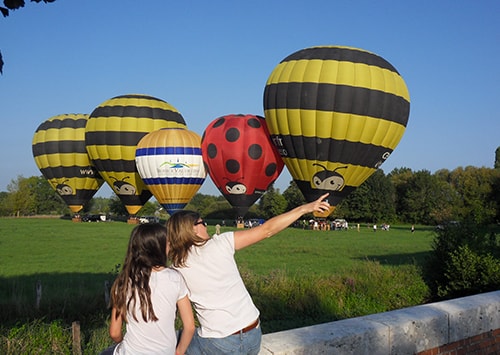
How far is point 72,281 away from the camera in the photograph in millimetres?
14492

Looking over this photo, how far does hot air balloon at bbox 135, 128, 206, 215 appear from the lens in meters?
33.3

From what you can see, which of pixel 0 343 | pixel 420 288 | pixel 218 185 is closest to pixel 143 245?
pixel 0 343

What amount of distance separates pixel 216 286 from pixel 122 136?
34.9m

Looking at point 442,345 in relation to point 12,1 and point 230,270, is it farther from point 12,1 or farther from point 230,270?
point 12,1

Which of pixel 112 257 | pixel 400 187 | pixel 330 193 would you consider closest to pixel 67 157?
pixel 112 257

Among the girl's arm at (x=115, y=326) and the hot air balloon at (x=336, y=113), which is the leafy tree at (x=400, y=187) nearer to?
the hot air balloon at (x=336, y=113)

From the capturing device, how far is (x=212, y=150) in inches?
1251

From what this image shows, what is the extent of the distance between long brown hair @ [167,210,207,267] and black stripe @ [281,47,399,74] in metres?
22.1

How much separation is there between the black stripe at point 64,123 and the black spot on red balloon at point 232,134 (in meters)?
18.6

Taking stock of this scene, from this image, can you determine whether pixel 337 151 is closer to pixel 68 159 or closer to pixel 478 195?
pixel 68 159

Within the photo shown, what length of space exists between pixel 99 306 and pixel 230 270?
320 inches

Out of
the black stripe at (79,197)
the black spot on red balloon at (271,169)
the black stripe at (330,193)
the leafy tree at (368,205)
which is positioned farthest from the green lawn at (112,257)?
the leafy tree at (368,205)

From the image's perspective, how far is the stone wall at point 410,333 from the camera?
3.81 metres

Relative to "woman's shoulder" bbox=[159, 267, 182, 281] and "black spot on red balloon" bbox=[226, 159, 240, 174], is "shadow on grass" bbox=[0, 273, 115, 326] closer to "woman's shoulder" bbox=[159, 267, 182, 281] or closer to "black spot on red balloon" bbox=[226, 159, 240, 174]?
"woman's shoulder" bbox=[159, 267, 182, 281]
